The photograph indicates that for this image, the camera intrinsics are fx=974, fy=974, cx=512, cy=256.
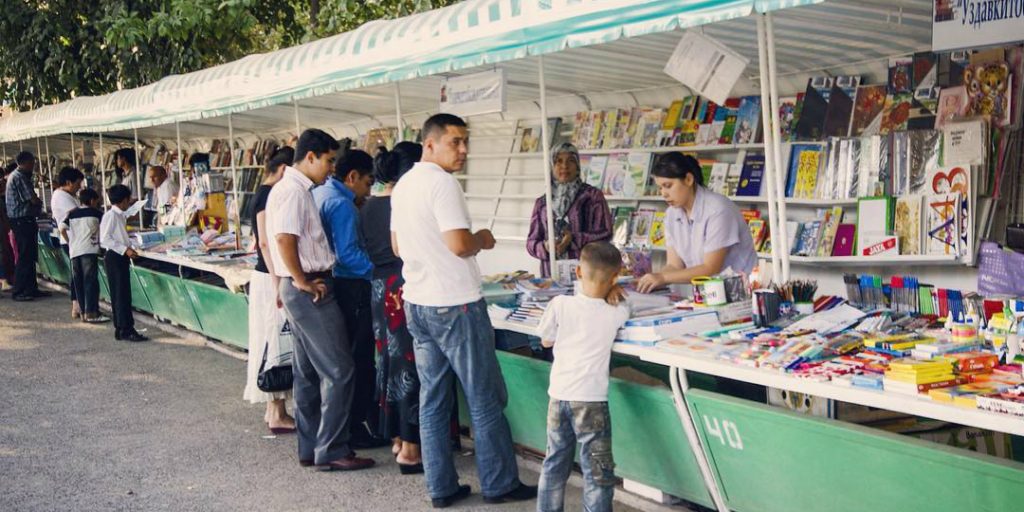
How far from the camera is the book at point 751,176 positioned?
23.0ft

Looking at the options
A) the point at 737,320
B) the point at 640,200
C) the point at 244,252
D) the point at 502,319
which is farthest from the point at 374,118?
the point at 737,320

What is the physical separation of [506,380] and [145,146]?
1284 cm

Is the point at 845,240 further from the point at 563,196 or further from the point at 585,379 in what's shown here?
the point at 585,379

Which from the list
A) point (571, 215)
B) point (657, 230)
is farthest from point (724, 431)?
point (657, 230)

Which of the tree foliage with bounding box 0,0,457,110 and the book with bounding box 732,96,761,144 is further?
the tree foliage with bounding box 0,0,457,110

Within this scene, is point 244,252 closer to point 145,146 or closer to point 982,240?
point 982,240

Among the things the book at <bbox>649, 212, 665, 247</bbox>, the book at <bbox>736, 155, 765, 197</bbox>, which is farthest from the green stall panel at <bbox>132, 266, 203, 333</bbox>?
the book at <bbox>736, 155, 765, 197</bbox>

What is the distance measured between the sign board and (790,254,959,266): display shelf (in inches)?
85.3

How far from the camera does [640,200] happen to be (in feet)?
27.1

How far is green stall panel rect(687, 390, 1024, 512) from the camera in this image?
2.91 meters

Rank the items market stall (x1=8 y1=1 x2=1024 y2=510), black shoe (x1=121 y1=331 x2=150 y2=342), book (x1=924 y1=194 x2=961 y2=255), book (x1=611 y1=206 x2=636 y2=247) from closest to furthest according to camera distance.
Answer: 1. market stall (x1=8 y1=1 x2=1024 y2=510)
2. book (x1=924 y1=194 x2=961 y2=255)
3. book (x1=611 y1=206 x2=636 y2=247)
4. black shoe (x1=121 y1=331 x2=150 y2=342)

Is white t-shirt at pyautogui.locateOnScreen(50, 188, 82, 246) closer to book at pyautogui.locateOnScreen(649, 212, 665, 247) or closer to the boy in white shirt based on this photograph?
book at pyautogui.locateOnScreen(649, 212, 665, 247)

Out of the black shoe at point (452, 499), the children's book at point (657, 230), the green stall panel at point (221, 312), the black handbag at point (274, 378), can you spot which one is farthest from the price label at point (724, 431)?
the green stall panel at point (221, 312)

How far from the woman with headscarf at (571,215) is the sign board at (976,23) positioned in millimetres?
2698
